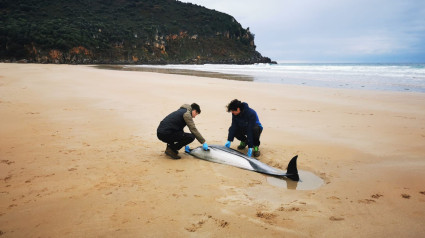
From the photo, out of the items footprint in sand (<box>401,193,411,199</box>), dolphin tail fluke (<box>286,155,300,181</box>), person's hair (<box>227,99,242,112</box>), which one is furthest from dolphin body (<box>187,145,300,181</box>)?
footprint in sand (<box>401,193,411,199</box>)

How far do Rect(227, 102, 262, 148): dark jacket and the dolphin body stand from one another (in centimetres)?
62

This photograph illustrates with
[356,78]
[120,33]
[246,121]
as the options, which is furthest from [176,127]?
[120,33]

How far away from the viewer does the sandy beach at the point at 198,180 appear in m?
2.93

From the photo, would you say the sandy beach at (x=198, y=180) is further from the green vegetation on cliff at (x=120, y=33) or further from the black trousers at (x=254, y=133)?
the green vegetation on cliff at (x=120, y=33)

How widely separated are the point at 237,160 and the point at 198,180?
3.37ft

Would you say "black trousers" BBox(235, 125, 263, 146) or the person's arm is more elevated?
the person's arm

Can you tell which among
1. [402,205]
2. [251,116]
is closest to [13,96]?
[251,116]

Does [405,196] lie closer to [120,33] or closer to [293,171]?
[293,171]

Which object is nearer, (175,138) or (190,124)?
(190,124)

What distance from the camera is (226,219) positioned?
3068mm

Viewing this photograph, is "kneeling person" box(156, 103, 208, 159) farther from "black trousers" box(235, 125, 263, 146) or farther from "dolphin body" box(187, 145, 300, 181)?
"black trousers" box(235, 125, 263, 146)

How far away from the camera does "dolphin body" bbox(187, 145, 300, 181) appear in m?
4.41

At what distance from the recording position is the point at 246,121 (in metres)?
5.75

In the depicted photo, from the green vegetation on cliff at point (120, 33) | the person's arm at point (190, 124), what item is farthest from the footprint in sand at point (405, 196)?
the green vegetation on cliff at point (120, 33)
